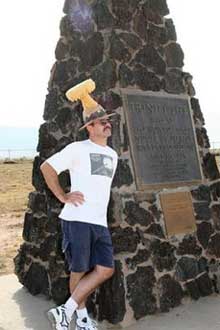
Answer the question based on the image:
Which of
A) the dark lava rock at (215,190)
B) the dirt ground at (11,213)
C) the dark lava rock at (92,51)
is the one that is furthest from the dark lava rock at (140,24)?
the dirt ground at (11,213)

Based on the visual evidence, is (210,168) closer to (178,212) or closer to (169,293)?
(178,212)

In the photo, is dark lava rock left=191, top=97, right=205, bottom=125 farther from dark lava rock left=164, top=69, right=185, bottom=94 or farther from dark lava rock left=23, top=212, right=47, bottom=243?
dark lava rock left=23, top=212, right=47, bottom=243

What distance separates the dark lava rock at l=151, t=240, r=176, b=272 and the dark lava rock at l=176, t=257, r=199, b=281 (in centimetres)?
13

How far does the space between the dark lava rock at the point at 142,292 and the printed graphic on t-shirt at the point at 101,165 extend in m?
1.50

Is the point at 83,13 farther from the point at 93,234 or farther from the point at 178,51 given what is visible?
the point at 93,234

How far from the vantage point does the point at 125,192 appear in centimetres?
601

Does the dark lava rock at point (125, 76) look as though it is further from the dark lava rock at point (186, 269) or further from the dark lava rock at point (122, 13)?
the dark lava rock at point (186, 269)

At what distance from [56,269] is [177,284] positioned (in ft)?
4.89

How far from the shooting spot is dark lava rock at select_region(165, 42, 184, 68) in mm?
7031

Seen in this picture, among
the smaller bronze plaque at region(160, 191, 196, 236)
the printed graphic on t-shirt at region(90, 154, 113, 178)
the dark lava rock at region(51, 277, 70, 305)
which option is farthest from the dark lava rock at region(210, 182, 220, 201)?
the printed graphic on t-shirt at region(90, 154, 113, 178)

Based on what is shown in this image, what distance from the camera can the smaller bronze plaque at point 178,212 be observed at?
20.9ft

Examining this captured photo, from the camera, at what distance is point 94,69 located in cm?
637

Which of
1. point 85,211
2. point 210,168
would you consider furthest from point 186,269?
point 85,211

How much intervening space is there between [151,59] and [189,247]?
2.34 m
